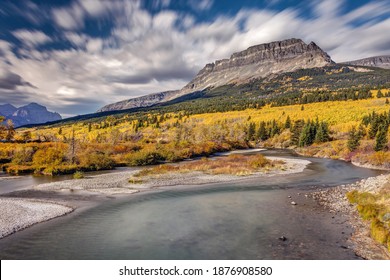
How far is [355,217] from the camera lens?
24.5 metres

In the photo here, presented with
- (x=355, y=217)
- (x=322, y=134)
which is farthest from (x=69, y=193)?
(x=322, y=134)

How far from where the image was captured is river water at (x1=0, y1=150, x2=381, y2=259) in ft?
59.6

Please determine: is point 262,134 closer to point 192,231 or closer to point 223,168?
point 223,168

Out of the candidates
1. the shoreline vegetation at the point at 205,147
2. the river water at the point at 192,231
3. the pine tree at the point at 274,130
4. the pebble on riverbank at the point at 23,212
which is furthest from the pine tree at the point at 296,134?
the pebble on riverbank at the point at 23,212

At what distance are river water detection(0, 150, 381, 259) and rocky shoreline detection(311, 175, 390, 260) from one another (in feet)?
2.23

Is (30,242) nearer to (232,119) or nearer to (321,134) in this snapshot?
(321,134)

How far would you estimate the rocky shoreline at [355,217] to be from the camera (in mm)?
17594

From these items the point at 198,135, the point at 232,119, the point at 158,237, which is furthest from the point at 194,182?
the point at 232,119

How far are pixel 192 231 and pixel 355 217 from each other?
14429 mm

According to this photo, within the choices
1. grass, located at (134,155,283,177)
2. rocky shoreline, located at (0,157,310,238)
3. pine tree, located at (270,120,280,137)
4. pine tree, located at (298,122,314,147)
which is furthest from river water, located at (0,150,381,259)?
pine tree, located at (270,120,280,137)

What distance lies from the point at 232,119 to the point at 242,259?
149151mm

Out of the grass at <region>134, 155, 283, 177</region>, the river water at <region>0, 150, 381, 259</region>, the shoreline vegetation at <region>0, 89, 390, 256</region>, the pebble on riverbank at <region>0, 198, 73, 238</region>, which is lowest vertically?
the river water at <region>0, 150, 381, 259</region>

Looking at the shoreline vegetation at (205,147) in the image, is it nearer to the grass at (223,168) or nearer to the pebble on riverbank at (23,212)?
the grass at (223,168)

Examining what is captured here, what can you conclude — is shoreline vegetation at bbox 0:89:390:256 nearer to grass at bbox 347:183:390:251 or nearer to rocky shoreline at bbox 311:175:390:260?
grass at bbox 347:183:390:251
